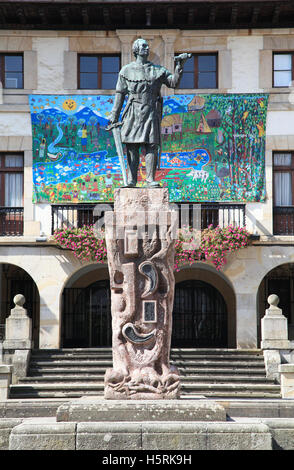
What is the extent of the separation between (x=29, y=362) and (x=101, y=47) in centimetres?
823

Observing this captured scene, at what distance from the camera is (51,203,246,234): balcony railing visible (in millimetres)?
A: 22234

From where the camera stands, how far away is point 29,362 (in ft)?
66.7

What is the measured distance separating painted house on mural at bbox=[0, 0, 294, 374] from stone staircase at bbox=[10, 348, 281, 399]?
4.95ft

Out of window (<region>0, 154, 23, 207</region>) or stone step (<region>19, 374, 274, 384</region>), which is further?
window (<region>0, 154, 23, 207</region>)

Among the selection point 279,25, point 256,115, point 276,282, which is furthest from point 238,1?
point 276,282

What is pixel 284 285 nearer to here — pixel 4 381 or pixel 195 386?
pixel 195 386

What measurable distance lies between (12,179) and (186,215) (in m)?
4.51

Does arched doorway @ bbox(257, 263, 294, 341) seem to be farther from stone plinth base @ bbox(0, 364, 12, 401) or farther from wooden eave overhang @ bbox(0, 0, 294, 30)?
stone plinth base @ bbox(0, 364, 12, 401)

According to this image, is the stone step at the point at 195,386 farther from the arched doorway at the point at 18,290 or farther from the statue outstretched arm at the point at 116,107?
the statue outstretched arm at the point at 116,107

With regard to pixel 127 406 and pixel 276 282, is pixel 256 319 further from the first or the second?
pixel 127 406

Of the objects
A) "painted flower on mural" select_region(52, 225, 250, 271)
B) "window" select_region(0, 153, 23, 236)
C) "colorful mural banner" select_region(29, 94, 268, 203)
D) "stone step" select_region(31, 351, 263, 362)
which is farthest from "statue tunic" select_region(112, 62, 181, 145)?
"window" select_region(0, 153, 23, 236)

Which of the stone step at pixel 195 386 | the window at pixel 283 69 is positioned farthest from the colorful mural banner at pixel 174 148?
the stone step at pixel 195 386

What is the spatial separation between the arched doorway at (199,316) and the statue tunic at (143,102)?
42.7 ft

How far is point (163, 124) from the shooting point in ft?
74.7
